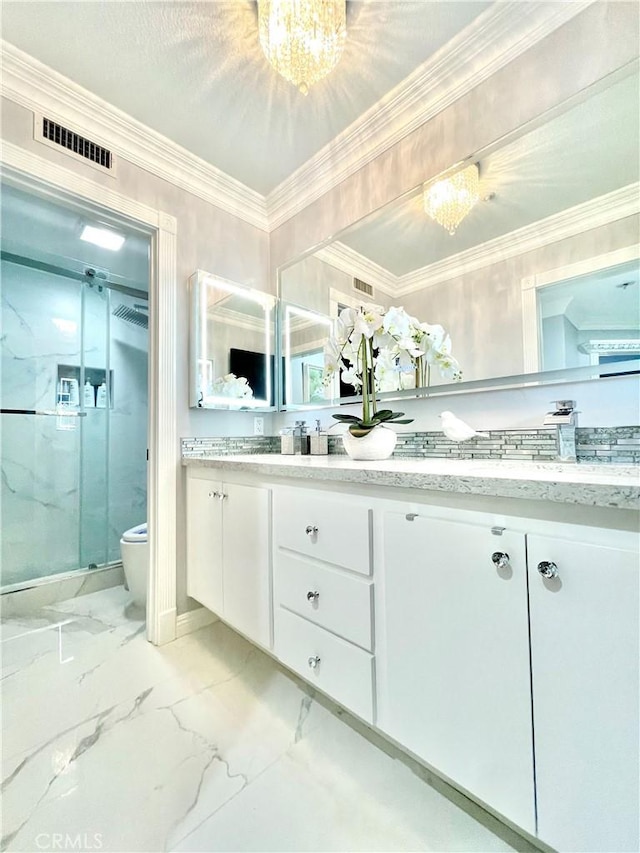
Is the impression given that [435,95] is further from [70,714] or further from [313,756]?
[70,714]

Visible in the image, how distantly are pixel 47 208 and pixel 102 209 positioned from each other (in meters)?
0.55

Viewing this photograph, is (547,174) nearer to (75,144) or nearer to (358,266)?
(358,266)

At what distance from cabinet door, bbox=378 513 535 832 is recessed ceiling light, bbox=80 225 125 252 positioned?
2.31 metres

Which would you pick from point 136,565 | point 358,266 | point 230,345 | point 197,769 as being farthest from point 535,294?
point 136,565

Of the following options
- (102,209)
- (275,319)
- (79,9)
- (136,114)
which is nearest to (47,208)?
(102,209)

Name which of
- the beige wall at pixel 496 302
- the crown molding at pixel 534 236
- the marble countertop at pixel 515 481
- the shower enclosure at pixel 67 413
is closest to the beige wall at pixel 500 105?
the crown molding at pixel 534 236

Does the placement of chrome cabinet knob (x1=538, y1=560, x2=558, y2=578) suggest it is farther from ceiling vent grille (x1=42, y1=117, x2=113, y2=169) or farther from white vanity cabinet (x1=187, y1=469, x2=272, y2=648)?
ceiling vent grille (x1=42, y1=117, x2=113, y2=169)

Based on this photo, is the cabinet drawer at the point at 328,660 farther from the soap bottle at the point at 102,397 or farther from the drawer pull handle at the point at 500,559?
the soap bottle at the point at 102,397

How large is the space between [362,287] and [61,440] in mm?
2431

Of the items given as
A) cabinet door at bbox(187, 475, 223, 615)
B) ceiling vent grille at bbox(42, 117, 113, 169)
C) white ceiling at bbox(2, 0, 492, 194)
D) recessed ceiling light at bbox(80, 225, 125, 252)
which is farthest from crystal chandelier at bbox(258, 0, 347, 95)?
cabinet door at bbox(187, 475, 223, 615)

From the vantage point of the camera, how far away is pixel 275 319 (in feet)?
6.86

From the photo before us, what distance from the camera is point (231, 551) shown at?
54.9 inches

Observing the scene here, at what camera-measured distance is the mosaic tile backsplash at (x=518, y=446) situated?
97 centimetres

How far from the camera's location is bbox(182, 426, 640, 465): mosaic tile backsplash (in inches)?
38.3
